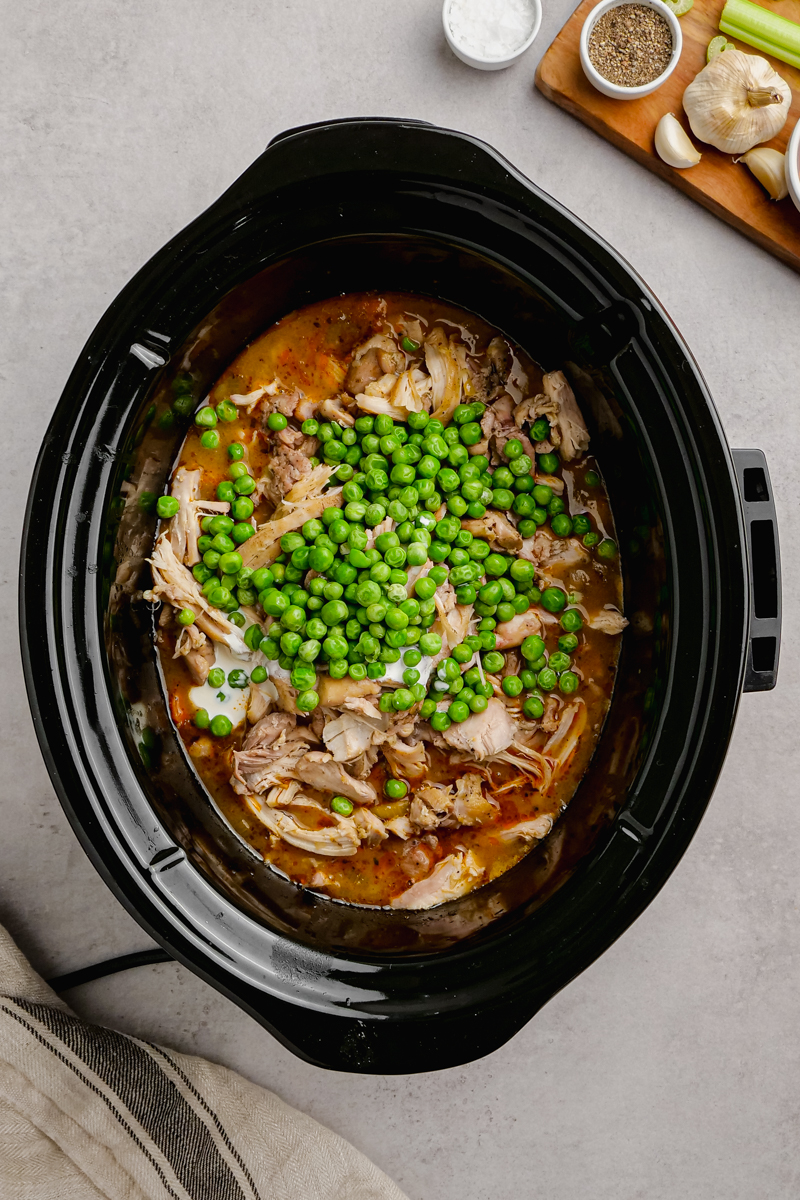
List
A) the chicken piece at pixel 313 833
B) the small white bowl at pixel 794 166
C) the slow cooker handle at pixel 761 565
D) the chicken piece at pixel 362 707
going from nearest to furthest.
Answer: the slow cooker handle at pixel 761 565, the chicken piece at pixel 362 707, the chicken piece at pixel 313 833, the small white bowl at pixel 794 166

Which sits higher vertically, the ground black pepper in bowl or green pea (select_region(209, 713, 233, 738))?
the ground black pepper in bowl

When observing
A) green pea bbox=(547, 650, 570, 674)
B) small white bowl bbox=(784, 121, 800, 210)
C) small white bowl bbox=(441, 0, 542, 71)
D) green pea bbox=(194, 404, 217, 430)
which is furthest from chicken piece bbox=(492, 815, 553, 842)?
small white bowl bbox=(441, 0, 542, 71)

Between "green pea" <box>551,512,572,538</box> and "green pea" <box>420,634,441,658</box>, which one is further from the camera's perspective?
"green pea" <box>551,512,572,538</box>

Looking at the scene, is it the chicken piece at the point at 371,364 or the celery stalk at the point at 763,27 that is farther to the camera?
the celery stalk at the point at 763,27

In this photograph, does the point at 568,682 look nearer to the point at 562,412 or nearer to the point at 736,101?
the point at 562,412

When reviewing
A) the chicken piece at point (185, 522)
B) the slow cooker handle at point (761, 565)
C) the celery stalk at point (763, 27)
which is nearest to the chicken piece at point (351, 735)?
the chicken piece at point (185, 522)

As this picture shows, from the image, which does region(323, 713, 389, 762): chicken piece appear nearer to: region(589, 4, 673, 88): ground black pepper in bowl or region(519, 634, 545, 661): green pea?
region(519, 634, 545, 661): green pea

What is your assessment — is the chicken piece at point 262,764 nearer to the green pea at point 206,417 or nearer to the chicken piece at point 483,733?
the chicken piece at point 483,733

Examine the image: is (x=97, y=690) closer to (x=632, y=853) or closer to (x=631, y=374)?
(x=632, y=853)
